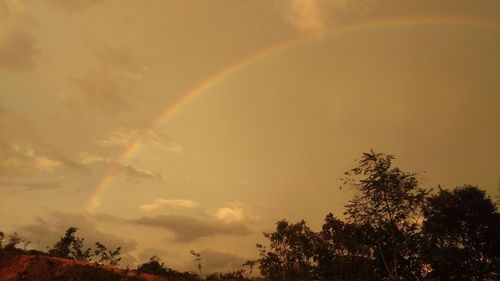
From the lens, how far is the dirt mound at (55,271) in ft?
125

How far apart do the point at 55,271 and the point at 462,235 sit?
4132 cm

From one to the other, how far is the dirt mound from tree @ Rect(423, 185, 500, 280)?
28.9 metres

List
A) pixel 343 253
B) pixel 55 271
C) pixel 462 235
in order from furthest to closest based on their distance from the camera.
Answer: pixel 343 253
pixel 462 235
pixel 55 271

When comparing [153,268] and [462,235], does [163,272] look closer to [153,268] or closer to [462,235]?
[153,268]

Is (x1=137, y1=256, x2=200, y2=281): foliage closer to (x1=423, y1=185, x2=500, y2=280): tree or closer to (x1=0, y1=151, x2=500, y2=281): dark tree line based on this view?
(x1=0, y1=151, x2=500, y2=281): dark tree line

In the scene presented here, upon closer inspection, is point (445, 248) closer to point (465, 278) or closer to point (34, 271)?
point (465, 278)

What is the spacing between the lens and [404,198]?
128 ft

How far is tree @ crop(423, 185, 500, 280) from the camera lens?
42469mm

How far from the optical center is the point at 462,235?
44719 mm

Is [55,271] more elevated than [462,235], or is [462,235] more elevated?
[462,235]

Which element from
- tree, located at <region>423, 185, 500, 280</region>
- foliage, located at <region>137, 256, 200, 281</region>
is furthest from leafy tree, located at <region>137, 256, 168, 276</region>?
tree, located at <region>423, 185, 500, 280</region>

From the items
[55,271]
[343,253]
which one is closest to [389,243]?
[343,253]

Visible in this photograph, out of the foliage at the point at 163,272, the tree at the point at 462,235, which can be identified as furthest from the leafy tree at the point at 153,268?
the tree at the point at 462,235

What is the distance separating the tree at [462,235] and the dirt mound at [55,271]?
28.9 m
